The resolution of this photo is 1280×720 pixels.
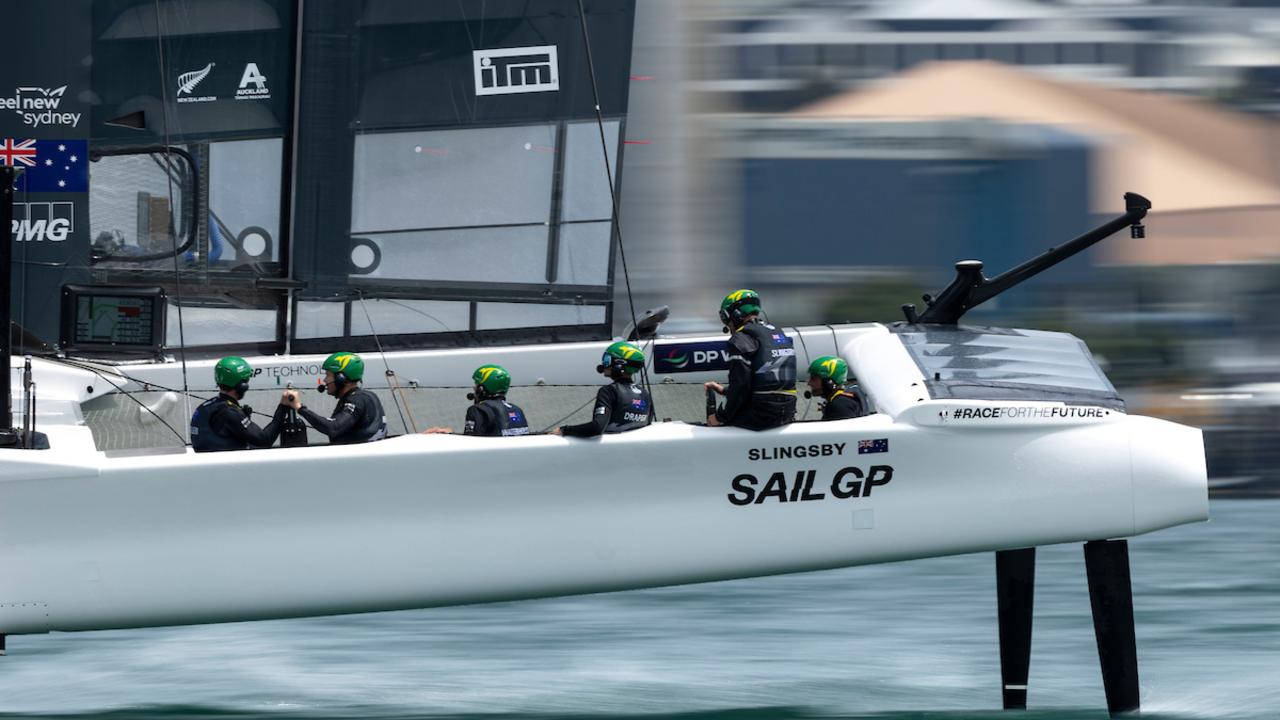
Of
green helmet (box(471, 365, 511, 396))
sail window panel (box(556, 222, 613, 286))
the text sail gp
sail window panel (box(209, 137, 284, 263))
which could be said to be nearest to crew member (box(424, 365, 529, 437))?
green helmet (box(471, 365, 511, 396))

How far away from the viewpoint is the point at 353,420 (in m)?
6.23

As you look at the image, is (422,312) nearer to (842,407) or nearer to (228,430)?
(228,430)

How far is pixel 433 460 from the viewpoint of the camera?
19.0 feet

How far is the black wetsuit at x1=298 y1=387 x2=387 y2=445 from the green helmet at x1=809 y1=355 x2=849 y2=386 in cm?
158

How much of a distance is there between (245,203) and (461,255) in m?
0.91

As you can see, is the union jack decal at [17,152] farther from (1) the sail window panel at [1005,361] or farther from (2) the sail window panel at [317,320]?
(1) the sail window panel at [1005,361]

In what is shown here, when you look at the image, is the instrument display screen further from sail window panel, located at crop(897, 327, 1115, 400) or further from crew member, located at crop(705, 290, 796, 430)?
sail window panel, located at crop(897, 327, 1115, 400)

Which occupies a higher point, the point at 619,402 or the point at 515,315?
the point at 515,315

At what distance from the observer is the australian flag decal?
19.7 ft

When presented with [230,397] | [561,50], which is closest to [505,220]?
[561,50]

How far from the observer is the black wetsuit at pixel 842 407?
674 cm

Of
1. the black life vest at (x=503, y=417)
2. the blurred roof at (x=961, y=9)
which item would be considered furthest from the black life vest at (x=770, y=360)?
the blurred roof at (x=961, y=9)

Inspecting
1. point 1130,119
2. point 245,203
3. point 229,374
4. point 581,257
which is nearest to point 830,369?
point 581,257

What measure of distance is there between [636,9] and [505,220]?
1.05m
